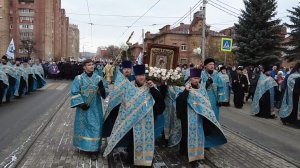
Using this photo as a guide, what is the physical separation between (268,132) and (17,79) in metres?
11.6

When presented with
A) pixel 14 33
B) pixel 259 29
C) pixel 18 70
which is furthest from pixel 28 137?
pixel 14 33

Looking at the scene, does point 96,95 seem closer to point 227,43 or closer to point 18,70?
point 18,70

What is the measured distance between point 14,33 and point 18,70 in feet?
265

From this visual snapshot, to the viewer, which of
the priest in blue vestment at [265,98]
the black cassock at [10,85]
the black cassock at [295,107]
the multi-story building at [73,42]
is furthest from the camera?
the multi-story building at [73,42]

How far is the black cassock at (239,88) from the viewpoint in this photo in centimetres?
1672

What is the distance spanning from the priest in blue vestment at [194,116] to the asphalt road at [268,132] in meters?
1.95

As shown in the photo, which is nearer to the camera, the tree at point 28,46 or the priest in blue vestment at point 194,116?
the priest in blue vestment at point 194,116

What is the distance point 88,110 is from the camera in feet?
23.1

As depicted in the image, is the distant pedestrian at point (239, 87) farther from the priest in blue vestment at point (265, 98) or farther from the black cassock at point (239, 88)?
the priest in blue vestment at point (265, 98)

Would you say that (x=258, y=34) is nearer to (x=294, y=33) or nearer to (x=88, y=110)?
(x=294, y=33)

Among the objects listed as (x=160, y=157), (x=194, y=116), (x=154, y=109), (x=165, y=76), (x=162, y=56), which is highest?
(x=162, y=56)

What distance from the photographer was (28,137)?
8523 millimetres

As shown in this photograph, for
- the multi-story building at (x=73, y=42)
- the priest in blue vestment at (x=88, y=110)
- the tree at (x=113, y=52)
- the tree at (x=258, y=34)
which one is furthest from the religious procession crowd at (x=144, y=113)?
the multi-story building at (x=73, y=42)

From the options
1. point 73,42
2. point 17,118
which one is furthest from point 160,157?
point 73,42
